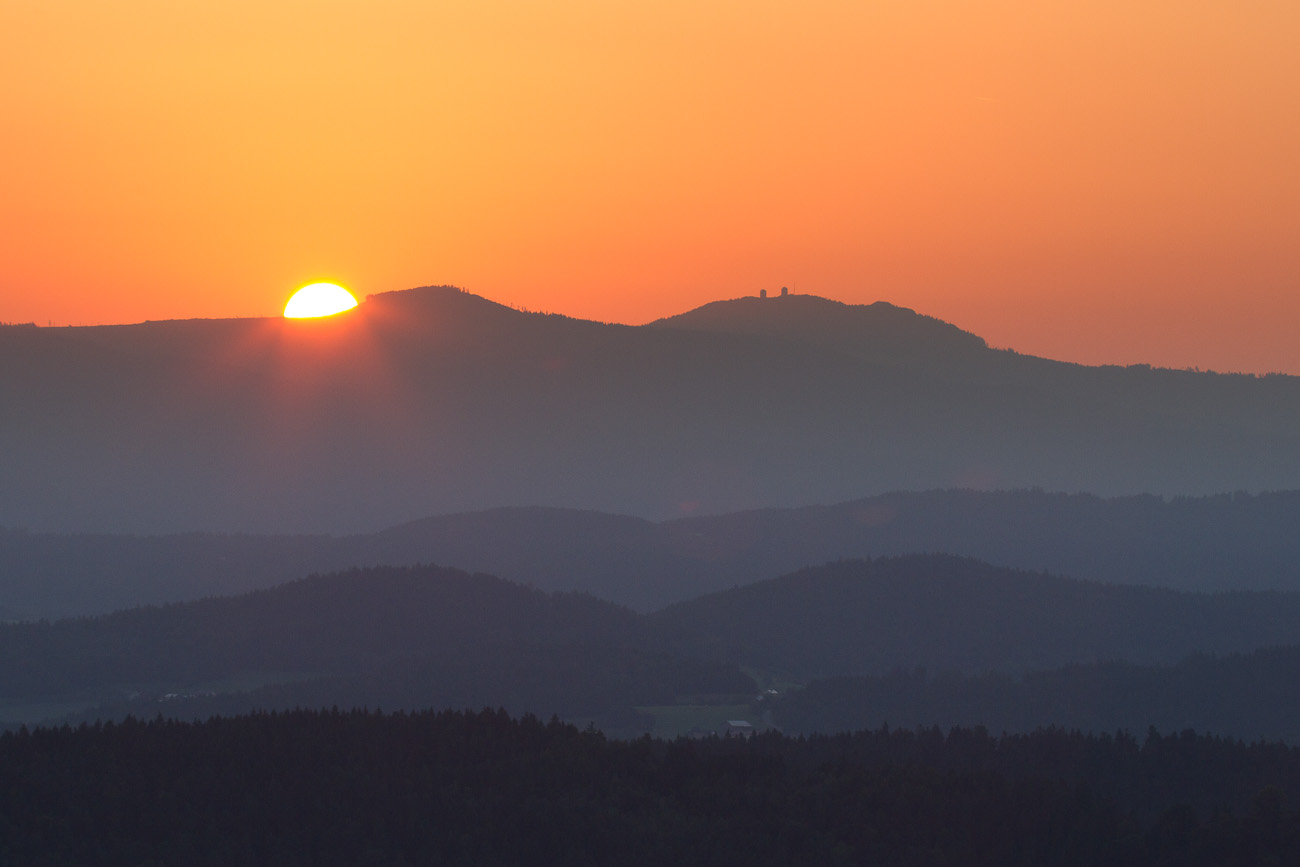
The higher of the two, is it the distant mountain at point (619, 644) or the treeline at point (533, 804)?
the distant mountain at point (619, 644)

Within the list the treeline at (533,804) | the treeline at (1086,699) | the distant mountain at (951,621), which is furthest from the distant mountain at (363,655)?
the treeline at (533,804)

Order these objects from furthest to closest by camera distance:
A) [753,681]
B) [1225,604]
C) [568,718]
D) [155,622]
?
[1225,604], [155,622], [753,681], [568,718]

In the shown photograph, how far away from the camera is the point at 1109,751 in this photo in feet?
246

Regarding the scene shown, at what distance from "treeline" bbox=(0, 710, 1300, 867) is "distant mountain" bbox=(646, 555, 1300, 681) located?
99026 mm

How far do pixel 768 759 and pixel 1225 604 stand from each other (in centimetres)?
13652

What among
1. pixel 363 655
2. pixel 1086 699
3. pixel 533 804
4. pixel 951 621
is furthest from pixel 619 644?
pixel 533 804

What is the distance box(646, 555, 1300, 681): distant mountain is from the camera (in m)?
171

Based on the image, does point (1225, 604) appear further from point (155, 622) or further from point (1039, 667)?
point (155, 622)

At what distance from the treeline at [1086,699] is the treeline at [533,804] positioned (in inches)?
2351

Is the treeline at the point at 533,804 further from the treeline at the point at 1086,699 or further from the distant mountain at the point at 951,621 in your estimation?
the distant mountain at the point at 951,621

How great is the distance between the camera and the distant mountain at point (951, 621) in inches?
6737

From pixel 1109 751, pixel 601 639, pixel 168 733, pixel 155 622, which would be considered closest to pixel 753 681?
pixel 601 639

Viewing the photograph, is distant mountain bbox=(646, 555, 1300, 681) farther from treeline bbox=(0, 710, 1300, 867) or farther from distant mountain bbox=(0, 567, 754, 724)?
treeline bbox=(0, 710, 1300, 867)

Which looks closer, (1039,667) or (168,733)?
(168,733)
